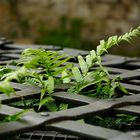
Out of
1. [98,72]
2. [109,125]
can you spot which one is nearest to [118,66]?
[98,72]

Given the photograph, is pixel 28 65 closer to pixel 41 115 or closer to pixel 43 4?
pixel 41 115

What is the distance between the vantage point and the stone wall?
266 inches

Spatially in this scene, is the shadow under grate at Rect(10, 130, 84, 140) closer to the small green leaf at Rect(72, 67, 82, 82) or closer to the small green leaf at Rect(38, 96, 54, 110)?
the small green leaf at Rect(38, 96, 54, 110)

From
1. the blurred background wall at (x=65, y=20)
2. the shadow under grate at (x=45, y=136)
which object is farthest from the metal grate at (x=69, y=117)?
the blurred background wall at (x=65, y=20)

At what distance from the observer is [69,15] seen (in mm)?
6867

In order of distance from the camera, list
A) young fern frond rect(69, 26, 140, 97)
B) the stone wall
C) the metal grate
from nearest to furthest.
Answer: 1. the metal grate
2. young fern frond rect(69, 26, 140, 97)
3. the stone wall

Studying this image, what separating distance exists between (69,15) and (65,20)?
0.31 ft

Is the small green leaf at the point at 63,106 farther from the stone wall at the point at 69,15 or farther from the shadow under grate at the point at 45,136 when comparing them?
the stone wall at the point at 69,15

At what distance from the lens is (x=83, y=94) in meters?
1.38

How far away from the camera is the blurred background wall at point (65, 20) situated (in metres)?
6.76

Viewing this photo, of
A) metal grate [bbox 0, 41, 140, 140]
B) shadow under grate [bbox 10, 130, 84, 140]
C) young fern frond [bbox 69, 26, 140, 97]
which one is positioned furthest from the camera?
young fern frond [bbox 69, 26, 140, 97]

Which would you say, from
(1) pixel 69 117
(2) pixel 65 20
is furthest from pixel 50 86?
(2) pixel 65 20

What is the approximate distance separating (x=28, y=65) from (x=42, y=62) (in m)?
0.19

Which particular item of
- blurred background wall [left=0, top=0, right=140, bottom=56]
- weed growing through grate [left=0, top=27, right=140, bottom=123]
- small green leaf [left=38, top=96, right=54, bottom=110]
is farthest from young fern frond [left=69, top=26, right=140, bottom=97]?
blurred background wall [left=0, top=0, right=140, bottom=56]
